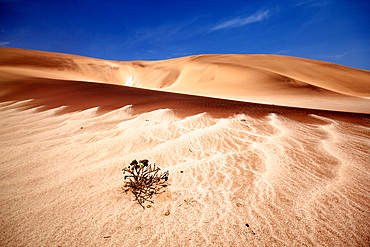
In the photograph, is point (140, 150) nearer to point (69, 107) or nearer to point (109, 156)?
point (109, 156)

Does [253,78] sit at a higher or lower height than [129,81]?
higher

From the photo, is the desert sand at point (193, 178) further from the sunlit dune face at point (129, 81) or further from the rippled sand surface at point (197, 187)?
the sunlit dune face at point (129, 81)

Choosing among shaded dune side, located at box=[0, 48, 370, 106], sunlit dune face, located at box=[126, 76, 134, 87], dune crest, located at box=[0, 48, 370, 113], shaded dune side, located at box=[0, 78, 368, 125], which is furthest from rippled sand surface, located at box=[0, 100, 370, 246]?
sunlit dune face, located at box=[126, 76, 134, 87]

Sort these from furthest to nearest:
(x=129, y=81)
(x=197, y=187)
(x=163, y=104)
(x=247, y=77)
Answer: (x=129, y=81) < (x=247, y=77) < (x=163, y=104) < (x=197, y=187)

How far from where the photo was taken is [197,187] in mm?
1700

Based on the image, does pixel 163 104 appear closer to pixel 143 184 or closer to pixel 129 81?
pixel 143 184

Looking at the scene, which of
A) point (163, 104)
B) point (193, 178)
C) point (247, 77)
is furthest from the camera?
point (247, 77)

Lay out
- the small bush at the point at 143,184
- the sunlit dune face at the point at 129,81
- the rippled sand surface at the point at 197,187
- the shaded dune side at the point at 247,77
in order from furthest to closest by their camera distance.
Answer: the sunlit dune face at the point at 129,81 < the shaded dune side at the point at 247,77 < the small bush at the point at 143,184 < the rippled sand surface at the point at 197,187

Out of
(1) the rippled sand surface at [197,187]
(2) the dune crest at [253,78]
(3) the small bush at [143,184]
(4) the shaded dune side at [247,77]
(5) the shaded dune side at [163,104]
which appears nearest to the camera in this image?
(1) the rippled sand surface at [197,187]

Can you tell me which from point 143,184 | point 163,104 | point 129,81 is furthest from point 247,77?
point 129,81

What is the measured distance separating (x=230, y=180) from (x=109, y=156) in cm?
173

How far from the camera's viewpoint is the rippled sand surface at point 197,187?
1.21m

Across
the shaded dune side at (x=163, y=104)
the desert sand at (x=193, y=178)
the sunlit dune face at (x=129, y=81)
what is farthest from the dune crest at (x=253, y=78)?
the desert sand at (x=193, y=178)

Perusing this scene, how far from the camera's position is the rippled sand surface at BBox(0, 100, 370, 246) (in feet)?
3.96
